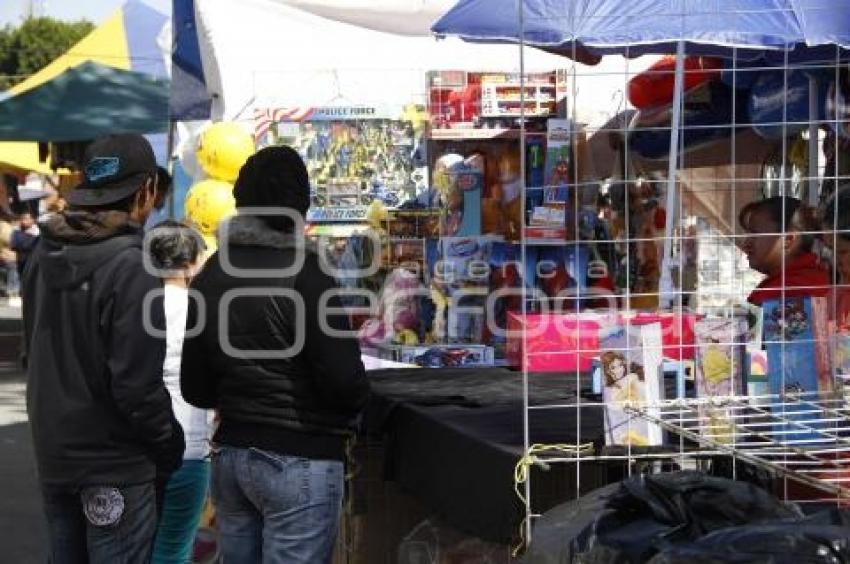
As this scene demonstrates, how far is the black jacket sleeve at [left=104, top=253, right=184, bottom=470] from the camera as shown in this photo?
3.36m

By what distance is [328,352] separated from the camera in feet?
10.8

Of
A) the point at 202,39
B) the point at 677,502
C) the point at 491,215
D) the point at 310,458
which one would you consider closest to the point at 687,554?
the point at 677,502

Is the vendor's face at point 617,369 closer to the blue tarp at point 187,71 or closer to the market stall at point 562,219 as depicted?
the market stall at point 562,219

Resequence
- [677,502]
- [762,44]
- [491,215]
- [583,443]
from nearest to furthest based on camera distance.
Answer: [677,502] → [583,443] → [762,44] → [491,215]

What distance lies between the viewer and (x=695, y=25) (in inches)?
163

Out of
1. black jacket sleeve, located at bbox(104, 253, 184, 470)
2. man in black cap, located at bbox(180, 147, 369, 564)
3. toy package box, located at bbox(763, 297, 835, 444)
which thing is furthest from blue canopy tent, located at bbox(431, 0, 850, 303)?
black jacket sleeve, located at bbox(104, 253, 184, 470)

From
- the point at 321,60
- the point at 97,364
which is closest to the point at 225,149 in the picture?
the point at 321,60

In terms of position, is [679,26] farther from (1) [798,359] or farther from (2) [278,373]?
(2) [278,373]

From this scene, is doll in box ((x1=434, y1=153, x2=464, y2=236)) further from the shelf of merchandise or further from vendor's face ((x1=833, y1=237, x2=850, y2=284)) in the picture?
vendor's face ((x1=833, y1=237, x2=850, y2=284))

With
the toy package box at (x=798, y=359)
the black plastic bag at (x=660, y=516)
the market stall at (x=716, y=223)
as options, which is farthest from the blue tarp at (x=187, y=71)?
the black plastic bag at (x=660, y=516)

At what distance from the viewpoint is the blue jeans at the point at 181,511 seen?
443 cm

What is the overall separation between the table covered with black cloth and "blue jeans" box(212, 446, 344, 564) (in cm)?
35

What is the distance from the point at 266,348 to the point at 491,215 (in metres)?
2.82

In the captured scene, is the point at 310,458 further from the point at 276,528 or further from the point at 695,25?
the point at 695,25
